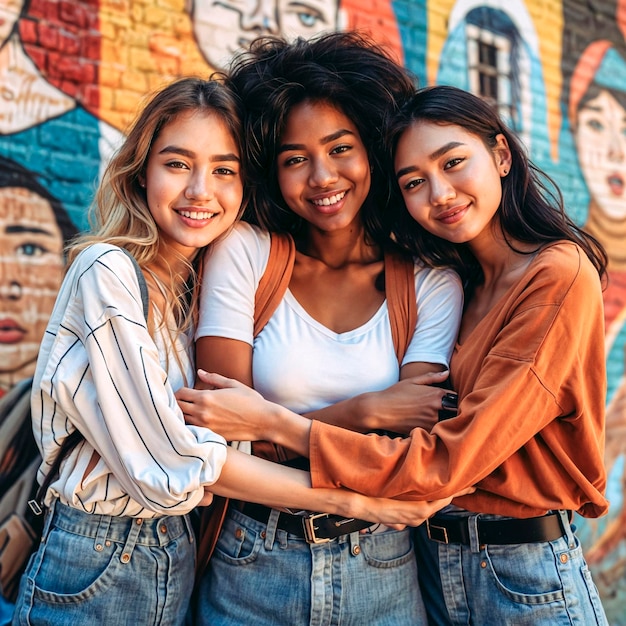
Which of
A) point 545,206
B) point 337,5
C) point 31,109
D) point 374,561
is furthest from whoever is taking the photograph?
point 337,5

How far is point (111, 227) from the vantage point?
229 centimetres

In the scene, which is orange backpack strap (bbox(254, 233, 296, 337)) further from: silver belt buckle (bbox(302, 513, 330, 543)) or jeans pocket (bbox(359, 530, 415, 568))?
jeans pocket (bbox(359, 530, 415, 568))

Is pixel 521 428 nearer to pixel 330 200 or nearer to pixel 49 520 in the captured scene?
pixel 330 200

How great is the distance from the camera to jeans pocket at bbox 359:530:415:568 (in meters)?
2.22

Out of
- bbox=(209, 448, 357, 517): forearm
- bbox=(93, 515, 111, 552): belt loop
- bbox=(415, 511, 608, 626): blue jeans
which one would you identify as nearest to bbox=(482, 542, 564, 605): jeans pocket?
bbox=(415, 511, 608, 626): blue jeans

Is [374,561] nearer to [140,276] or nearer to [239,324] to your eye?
[239,324]

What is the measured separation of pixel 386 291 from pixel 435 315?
192mm

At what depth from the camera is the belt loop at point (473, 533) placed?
7.23ft

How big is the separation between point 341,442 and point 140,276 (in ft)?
2.48

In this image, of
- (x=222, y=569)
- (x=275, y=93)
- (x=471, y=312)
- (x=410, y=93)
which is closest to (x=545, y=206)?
(x=471, y=312)

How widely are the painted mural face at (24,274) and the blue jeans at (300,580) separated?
137cm

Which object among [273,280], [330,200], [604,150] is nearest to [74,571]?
[273,280]

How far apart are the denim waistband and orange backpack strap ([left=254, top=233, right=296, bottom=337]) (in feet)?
2.27

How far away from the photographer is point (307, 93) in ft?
8.18
